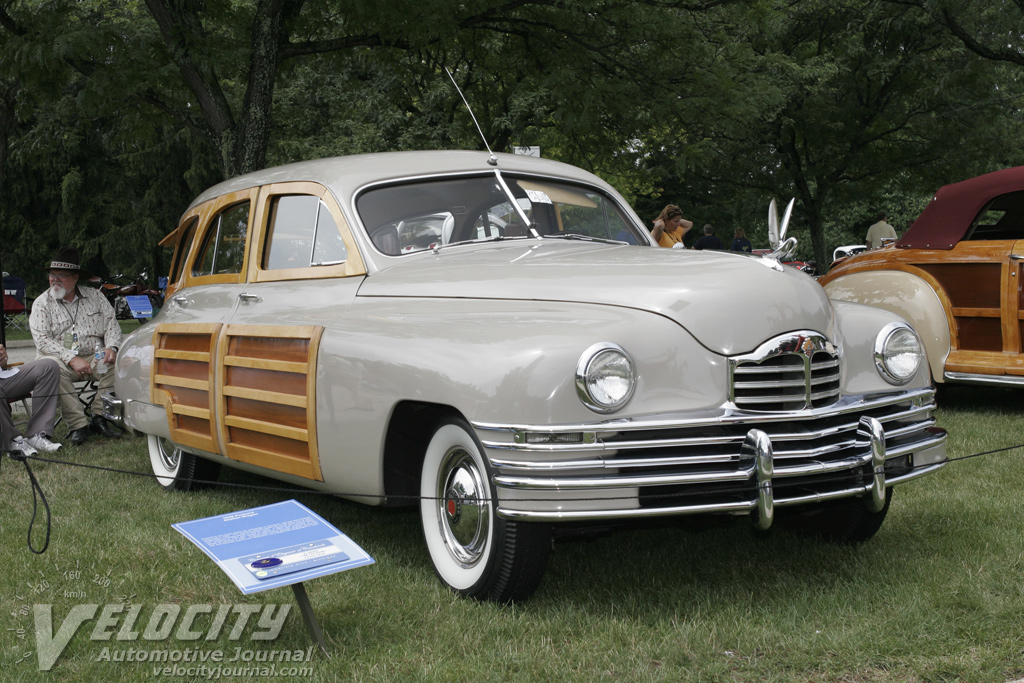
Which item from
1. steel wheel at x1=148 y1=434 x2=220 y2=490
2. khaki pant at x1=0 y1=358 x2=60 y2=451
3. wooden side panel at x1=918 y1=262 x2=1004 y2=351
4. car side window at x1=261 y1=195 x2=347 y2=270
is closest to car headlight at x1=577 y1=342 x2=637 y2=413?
car side window at x1=261 y1=195 x2=347 y2=270

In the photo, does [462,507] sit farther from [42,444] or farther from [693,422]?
[42,444]

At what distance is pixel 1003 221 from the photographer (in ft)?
26.9

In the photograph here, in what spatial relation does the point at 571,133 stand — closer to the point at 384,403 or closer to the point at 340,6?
the point at 340,6

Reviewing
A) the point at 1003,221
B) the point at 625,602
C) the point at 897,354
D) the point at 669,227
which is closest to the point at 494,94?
the point at 669,227

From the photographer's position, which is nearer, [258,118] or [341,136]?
[258,118]

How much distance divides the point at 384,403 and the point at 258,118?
21.2 feet

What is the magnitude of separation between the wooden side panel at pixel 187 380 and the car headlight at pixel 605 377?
2446mm

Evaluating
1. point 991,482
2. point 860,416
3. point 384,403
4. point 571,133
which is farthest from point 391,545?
point 571,133

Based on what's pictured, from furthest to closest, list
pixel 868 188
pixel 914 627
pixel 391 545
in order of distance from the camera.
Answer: pixel 868 188, pixel 391 545, pixel 914 627

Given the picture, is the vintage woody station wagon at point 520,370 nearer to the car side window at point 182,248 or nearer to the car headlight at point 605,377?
the car headlight at point 605,377

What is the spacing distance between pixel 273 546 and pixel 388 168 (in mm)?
2174

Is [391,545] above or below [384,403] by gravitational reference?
below

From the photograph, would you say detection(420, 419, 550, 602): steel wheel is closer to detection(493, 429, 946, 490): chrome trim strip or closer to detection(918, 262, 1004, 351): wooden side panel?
detection(493, 429, 946, 490): chrome trim strip

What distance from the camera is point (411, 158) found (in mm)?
5000
